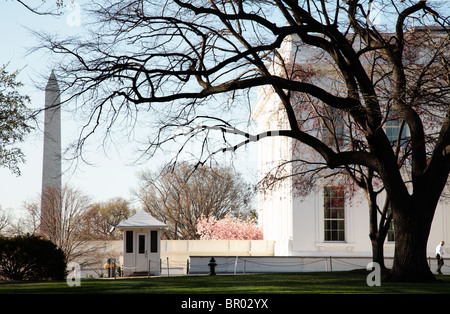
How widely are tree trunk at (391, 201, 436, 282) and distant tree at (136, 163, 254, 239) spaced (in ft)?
121

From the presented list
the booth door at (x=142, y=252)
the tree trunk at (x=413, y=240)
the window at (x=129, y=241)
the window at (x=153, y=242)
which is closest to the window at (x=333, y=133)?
the tree trunk at (x=413, y=240)

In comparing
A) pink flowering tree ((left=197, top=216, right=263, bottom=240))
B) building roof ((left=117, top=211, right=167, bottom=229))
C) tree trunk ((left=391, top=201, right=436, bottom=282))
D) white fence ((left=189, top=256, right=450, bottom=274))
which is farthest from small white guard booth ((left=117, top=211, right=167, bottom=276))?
pink flowering tree ((left=197, top=216, right=263, bottom=240))

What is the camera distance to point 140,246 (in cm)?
3052

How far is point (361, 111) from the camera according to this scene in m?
16.5

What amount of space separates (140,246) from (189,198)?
78.0ft

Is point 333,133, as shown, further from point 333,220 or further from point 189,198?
point 189,198

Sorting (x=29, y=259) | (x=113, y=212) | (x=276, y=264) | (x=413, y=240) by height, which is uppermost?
(x=113, y=212)

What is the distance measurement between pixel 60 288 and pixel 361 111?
957cm

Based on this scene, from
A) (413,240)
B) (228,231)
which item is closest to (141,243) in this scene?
(413,240)

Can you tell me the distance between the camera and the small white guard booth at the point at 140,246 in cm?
3008

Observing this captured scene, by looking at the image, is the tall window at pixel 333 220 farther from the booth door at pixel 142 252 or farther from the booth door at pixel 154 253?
the booth door at pixel 142 252

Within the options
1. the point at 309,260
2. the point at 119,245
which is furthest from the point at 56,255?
the point at 119,245

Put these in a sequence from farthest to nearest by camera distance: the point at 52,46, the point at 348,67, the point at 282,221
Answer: the point at 282,221 → the point at 348,67 → the point at 52,46

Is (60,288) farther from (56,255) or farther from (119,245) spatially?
(119,245)
